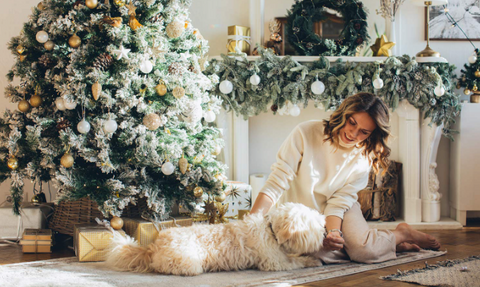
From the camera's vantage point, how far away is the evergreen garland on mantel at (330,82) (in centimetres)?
289

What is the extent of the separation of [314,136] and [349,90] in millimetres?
902

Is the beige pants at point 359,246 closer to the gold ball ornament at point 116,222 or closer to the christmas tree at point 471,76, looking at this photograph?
the gold ball ornament at point 116,222

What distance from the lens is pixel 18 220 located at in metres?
2.56

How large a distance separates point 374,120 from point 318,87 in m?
0.93

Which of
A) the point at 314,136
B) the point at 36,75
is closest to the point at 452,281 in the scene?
the point at 314,136

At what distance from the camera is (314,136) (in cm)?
213

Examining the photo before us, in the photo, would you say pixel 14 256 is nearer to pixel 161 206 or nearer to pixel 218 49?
pixel 161 206

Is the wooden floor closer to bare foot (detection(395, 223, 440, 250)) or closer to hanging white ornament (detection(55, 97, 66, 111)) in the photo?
bare foot (detection(395, 223, 440, 250))

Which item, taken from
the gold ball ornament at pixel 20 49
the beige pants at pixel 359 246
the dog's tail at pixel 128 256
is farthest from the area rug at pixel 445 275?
the gold ball ornament at pixel 20 49

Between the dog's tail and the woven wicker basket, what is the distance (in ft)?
1.81

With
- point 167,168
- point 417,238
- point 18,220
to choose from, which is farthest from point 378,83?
point 18,220

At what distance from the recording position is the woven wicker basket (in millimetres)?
2477

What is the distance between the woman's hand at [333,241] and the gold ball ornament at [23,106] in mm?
1585

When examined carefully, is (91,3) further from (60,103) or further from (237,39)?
(237,39)
